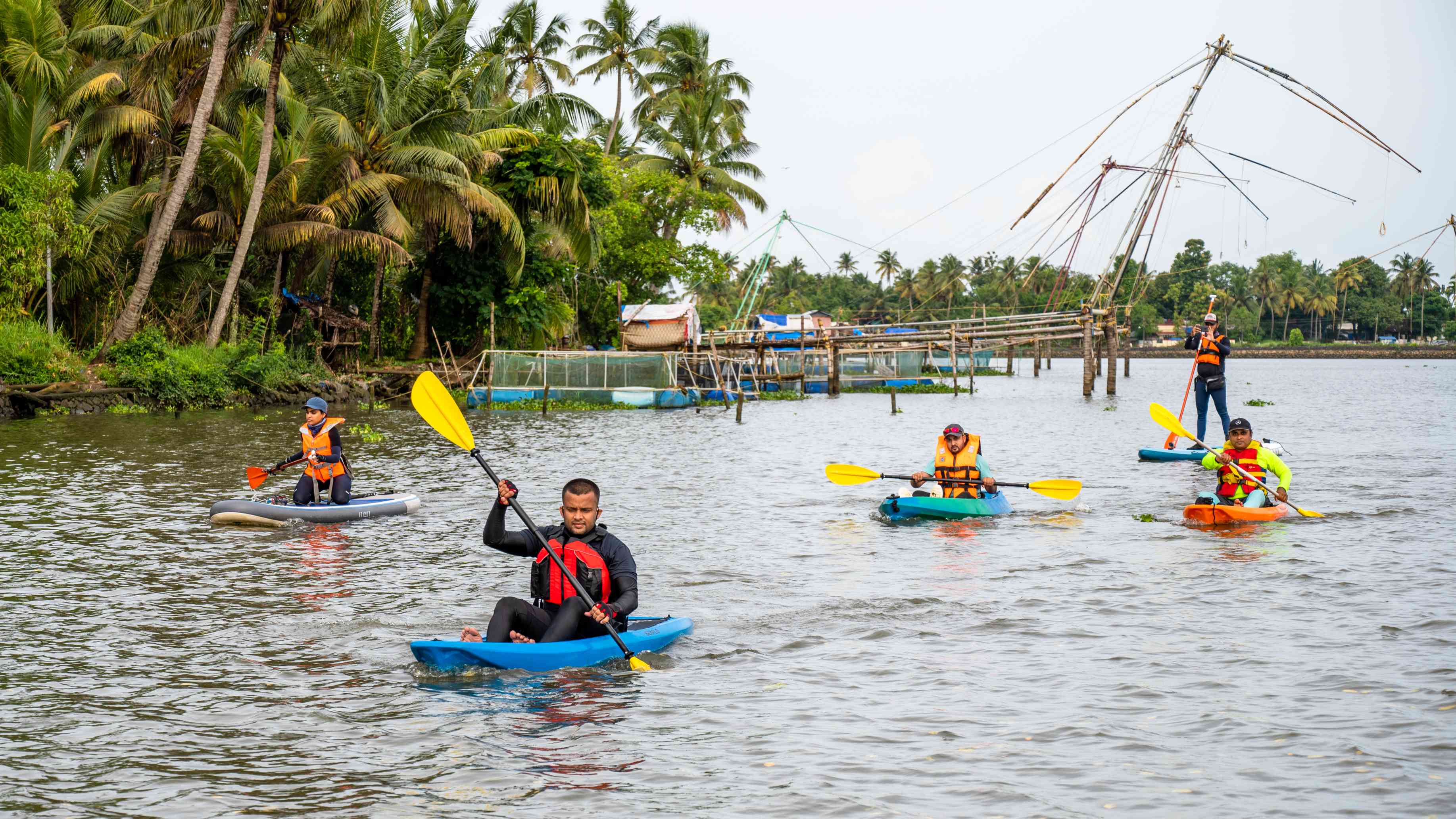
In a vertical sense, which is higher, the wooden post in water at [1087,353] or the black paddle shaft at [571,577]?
the wooden post in water at [1087,353]

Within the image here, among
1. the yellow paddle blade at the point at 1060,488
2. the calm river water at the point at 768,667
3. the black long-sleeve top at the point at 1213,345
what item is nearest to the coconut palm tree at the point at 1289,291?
the black long-sleeve top at the point at 1213,345

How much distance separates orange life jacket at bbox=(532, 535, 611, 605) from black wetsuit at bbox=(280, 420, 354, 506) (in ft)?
23.0

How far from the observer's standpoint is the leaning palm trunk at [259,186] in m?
30.4

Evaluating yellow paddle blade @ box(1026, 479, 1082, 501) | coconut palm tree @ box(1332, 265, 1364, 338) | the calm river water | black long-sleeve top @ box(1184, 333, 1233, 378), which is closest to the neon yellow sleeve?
the calm river water

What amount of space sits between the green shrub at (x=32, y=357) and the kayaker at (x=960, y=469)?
2395cm

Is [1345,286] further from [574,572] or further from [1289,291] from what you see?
[574,572]

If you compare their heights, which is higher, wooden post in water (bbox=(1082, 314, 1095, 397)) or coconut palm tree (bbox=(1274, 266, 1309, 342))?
coconut palm tree (bbox=(1274, 266, 1309, 342))

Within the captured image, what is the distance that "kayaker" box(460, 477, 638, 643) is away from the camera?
7.90 metres

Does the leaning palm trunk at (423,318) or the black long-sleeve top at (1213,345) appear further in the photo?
the leaning palm trunk at (423,318)

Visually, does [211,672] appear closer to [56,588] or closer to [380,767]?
[380,767]

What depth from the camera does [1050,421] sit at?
34.2 meters

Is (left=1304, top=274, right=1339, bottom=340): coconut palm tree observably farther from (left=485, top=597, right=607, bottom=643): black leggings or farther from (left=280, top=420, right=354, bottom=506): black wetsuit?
(left=485, top=597, right=607, bottom=643): black leggings

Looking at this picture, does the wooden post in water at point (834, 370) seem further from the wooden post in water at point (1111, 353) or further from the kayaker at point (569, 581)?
the kayaker at point (569, 581)

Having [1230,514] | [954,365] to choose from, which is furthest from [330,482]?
[954,365]
